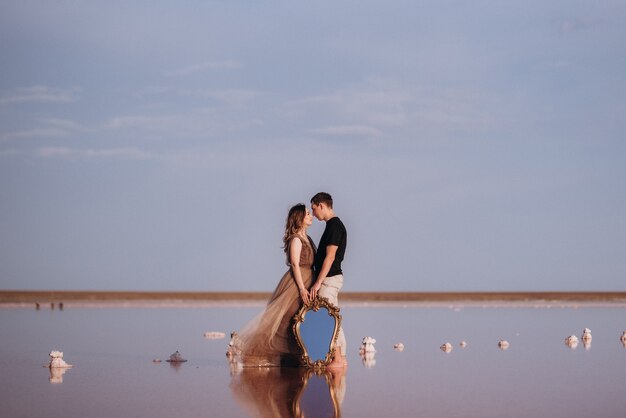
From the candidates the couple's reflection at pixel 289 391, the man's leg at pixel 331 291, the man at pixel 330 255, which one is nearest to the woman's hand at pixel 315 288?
the man at pixel 330 255

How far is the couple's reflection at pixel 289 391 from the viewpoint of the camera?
30.0 feet

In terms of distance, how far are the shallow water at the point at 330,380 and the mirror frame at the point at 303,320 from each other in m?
0.29

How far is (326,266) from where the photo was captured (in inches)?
523

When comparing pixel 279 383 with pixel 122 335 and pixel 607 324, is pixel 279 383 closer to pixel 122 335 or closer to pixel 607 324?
pixel 122 335

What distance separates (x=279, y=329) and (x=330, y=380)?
1.89 m

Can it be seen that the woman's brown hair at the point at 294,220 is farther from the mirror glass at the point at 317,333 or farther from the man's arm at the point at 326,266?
the mirror glass at the point at 317,333

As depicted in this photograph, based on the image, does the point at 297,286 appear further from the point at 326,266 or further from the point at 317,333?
the point at 317,333

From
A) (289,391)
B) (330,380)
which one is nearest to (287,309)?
(330,380)

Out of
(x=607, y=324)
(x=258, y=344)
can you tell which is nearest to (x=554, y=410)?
(x=258, y=344)

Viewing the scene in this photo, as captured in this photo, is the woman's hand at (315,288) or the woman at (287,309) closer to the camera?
the woman's hand at (315,288)

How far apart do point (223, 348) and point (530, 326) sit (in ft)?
30.0

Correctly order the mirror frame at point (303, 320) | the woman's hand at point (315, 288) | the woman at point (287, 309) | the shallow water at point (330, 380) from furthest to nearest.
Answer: the woman at point (287, 309), the woman's hand at point (315, 288), the mirror frame at point (303, 320), the shallow water at point (330, 380)

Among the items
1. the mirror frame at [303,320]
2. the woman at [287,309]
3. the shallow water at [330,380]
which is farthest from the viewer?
the woman at [287,309]

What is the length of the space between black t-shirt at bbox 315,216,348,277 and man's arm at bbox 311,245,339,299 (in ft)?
0.25
